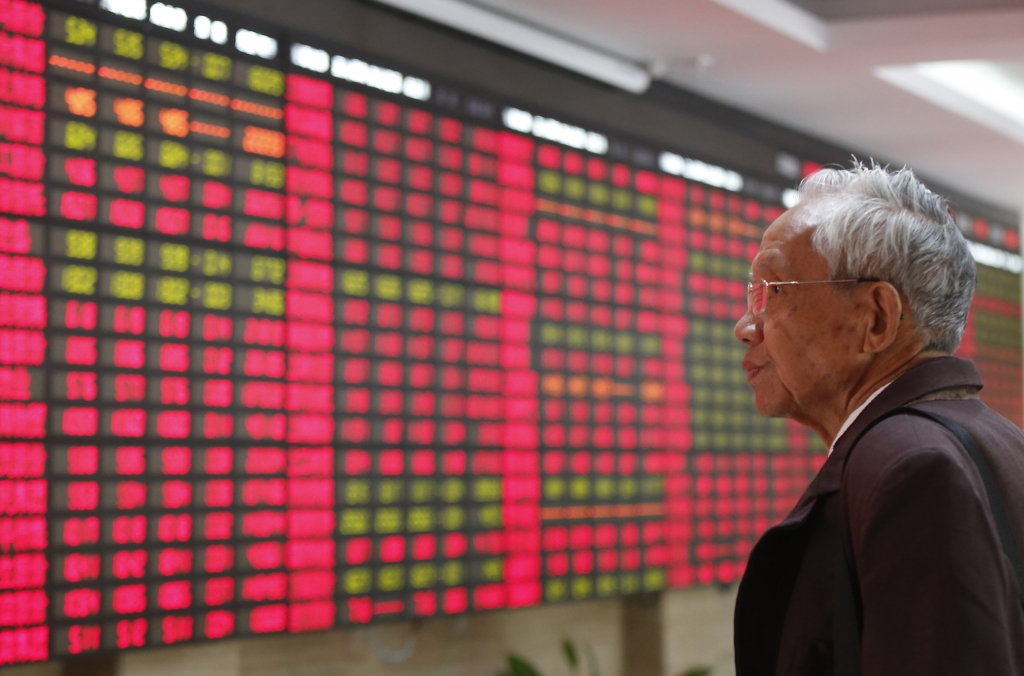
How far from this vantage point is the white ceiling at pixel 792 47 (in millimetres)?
3166

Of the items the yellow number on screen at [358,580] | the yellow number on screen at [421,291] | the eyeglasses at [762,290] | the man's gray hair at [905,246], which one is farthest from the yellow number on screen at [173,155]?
the man's gray hair at [905,246]

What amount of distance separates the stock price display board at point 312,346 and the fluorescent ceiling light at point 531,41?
19cm

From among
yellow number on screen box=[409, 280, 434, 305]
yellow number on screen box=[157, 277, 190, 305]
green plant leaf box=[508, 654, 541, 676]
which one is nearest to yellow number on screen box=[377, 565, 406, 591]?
green plant leaf box=[508, 654, 541, 676]

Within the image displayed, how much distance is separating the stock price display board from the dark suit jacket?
5.36ft

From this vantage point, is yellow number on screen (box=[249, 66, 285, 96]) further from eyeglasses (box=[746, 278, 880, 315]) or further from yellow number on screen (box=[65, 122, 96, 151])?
eyeglasses (box=[746, 278, 880, 315])

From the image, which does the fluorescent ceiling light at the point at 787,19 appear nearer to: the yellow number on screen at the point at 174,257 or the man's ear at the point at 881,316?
the yellow number on screen at the point at 174,257

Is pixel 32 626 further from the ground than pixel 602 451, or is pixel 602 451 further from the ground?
pixel 602 451

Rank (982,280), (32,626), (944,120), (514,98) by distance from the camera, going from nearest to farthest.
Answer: (32,626) < (514,98) < (944,120) < (982,280)

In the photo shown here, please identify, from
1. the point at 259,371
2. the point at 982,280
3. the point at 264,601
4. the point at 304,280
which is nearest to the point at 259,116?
the point at 304,280

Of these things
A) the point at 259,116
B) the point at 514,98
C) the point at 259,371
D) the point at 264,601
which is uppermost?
the point at 514,98

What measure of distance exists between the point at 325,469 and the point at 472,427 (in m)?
0.51

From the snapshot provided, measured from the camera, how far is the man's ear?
3.59ft

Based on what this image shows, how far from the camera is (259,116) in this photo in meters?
2.57

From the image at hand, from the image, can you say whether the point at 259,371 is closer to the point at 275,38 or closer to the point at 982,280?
the point at 275,38
